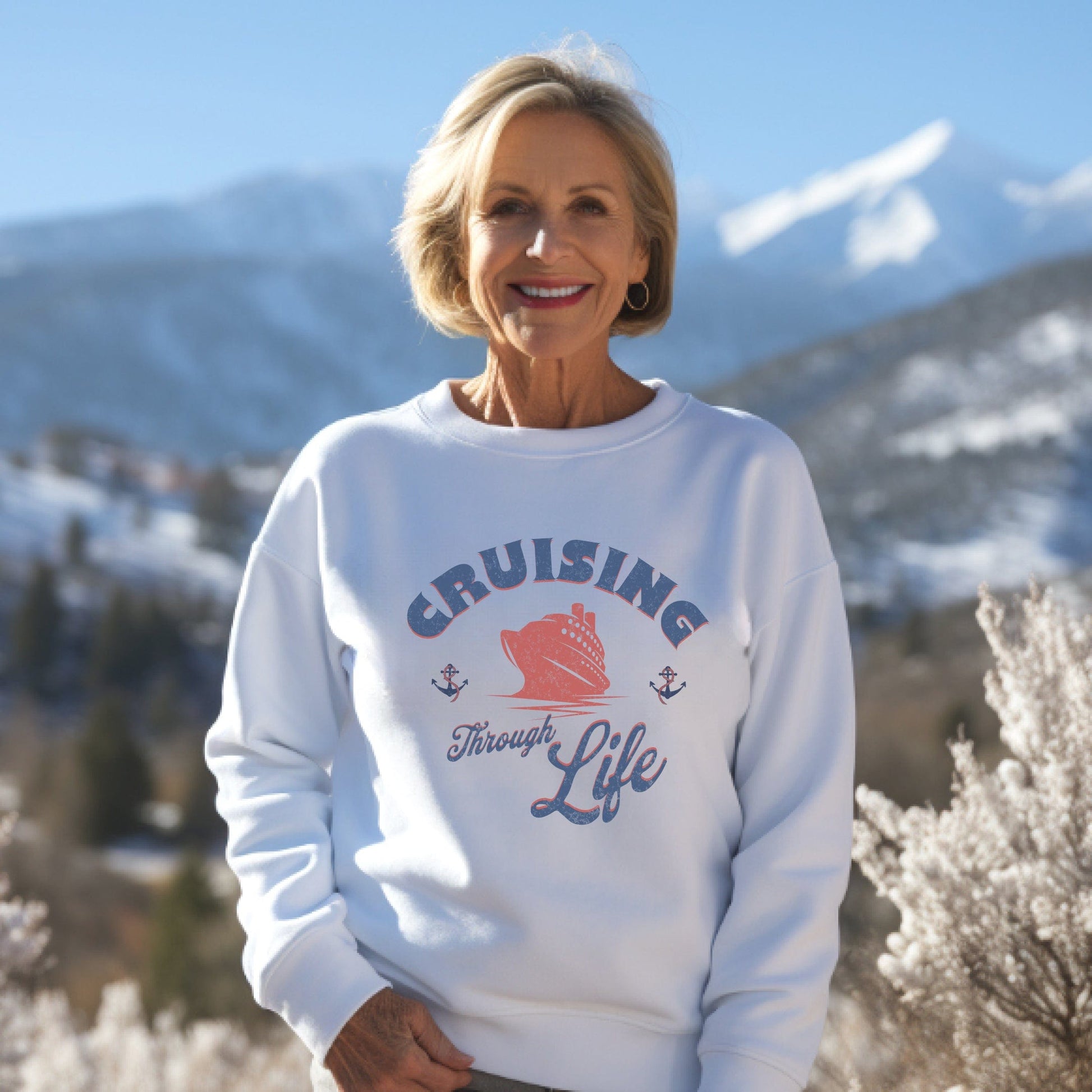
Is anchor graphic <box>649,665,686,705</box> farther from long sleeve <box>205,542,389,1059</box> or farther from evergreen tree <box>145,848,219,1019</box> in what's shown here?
evergreen tree <box>145,848,219,1019</box>

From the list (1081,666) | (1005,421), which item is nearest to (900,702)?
(1081,666)

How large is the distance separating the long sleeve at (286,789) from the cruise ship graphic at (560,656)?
36 centimetres

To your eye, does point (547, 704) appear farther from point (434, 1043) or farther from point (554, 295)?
point (554, 295)

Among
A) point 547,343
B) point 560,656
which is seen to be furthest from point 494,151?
point 560,656

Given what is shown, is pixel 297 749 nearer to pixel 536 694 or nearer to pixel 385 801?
pixel 385 801

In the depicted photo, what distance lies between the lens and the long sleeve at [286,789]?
1863 millimetres

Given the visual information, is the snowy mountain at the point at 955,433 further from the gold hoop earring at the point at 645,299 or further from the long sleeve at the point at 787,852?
the long sleeve at the point at 787,852

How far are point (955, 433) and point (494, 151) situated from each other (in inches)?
3569

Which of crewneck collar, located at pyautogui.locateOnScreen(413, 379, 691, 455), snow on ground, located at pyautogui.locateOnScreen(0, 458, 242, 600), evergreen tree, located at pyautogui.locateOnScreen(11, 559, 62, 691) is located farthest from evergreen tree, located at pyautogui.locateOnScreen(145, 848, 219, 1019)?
snow on ground, located at pyautogui.locateOnScreen(0, 458, 242, 600)

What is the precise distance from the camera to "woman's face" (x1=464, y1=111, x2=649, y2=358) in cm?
196

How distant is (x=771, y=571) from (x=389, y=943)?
72 centimetres

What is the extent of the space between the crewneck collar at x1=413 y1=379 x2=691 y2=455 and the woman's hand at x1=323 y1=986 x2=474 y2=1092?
0.77 meters

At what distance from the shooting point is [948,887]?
2645mm

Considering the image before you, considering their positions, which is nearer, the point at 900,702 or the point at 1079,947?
the point at 1079,947
